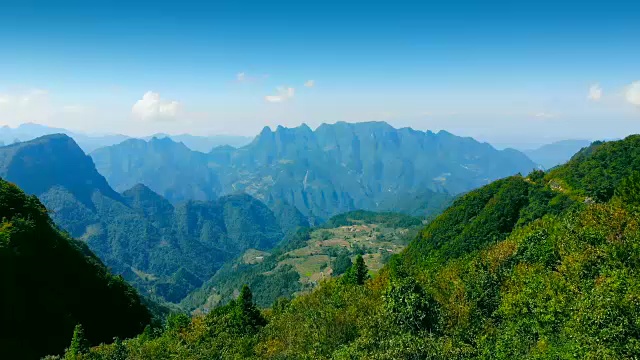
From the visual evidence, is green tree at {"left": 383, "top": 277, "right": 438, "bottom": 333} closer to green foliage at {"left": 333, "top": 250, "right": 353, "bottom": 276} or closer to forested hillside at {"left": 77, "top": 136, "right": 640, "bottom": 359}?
forested hillside at {"left": 77, "top": 136, "right": 640, "bottom": 359}

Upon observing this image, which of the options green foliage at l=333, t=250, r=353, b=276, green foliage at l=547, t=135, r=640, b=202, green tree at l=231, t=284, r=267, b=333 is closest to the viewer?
green tree at l=231, t=284, r=267, b=333

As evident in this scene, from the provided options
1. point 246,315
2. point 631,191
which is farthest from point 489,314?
point 246,315

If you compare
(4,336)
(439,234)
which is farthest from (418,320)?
(439,234)

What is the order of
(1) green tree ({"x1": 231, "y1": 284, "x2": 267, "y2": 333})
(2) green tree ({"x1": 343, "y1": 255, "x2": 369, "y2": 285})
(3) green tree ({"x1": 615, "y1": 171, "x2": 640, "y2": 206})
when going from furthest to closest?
(2) green tree ({"x1": 343, "y1": 255, "x2": 369, "y2": 285})
(1) green tree ({"x1": 231, "y1": 284, "x2": 267, "y2": 333})
(3) green tree ({"x1": 615, "y1": 171, "x2": 640, "y2": 206})

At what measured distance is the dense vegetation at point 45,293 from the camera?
48.6 m

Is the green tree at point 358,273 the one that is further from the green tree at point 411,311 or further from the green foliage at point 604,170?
the green foliage at point 604,170

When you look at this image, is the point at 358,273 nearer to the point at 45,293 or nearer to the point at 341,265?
the point at 45,293

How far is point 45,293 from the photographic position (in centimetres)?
5519

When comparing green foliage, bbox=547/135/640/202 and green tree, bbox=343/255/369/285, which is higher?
green foliage, bbox=547/135/640/202

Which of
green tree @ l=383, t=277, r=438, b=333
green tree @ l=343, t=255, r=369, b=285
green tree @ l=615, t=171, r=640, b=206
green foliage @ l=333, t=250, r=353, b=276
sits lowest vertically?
green foliage @ l=333, t=250, r=353, b=276

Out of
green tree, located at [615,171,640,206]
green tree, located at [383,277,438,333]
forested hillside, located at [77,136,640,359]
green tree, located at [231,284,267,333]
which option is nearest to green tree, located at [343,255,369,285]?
forested hillside, located at [77,136,640,359]

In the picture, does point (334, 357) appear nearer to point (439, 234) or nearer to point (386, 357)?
point (386, 357)

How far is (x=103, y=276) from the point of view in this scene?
72500 millimetres

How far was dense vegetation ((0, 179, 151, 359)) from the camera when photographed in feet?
160
